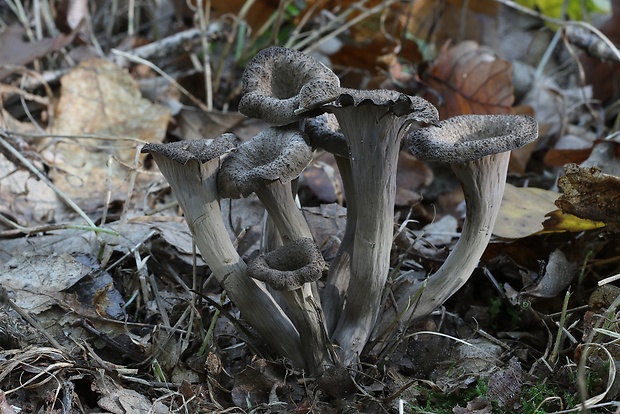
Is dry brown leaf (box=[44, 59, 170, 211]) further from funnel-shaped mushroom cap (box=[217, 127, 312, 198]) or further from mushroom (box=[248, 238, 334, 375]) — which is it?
mushroom (box=[248, 238, 334, 375])

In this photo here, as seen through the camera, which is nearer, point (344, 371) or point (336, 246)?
point (344, 371)

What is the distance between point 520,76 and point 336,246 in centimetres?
336

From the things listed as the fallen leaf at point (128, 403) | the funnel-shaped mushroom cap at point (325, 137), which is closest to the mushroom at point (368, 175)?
the funnel-shaped mushroom cap at point (325, 137)

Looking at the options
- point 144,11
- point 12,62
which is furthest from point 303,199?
point 144,11

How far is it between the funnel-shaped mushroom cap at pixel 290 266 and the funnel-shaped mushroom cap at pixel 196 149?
44cm

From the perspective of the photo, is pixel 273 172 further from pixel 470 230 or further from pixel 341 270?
pixel 470 230

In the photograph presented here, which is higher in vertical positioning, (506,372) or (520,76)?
(520,76)

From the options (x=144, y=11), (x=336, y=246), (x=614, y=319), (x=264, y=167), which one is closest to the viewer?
(x=264, y=167)

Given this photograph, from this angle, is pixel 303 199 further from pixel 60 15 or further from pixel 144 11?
pixel 144 11

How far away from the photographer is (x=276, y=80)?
264cm

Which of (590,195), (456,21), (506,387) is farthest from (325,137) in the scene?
(456,21)

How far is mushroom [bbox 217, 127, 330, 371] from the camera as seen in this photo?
225 cm

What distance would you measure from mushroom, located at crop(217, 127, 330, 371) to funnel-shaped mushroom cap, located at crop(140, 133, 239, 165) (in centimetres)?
10

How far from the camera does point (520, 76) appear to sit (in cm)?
568
